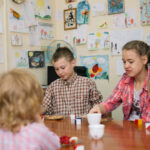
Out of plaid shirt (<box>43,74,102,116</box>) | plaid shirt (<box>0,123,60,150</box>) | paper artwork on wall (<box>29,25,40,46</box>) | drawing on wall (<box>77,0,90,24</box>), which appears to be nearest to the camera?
plaid shirt (<box>0,123,60,150</box>)

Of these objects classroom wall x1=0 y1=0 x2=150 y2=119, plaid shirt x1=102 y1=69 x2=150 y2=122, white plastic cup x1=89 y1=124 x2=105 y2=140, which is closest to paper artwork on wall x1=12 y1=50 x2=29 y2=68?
classroom wall x1=0 y1=0 x2=150 y2=119

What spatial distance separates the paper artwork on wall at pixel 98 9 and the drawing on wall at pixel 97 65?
1.67ft

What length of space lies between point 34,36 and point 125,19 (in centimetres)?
109

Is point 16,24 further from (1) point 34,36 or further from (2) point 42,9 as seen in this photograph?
(2) point 42,9

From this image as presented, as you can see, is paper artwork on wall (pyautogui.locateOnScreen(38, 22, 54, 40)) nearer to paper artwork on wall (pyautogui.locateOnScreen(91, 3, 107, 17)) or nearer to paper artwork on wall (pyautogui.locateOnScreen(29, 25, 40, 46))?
paper artwork on wall (pyautogui.locateOnScreen(29, 25, 40, 46))

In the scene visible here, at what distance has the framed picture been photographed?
3.36 meters

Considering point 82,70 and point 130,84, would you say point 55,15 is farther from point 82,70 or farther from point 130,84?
point 130,84

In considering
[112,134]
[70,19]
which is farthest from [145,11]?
[112,134]

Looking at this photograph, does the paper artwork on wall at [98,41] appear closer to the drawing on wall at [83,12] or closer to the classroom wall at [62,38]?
the classroom wall at [62,38]

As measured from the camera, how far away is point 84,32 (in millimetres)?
3279

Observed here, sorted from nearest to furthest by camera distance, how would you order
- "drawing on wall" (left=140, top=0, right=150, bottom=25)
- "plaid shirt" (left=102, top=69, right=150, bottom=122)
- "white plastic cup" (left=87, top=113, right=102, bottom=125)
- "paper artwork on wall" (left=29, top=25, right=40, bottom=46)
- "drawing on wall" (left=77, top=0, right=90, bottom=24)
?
"white plastic cup" (left=87, top=113, right=102, bottom=125) < "plaid shirt" (left=102, top=69, right=150, bottom=122) < "drawing on wall" (left=140, top=0, right=150, bottom=25) < "paper artwork on wall" (left=29, top=25, right=40, bottom=46) < "drawing on wall" (left=77, top=0, right=90, bottom=24)

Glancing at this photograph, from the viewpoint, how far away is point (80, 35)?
10.9 ft

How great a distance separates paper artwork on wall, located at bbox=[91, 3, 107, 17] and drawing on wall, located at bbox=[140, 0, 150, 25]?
46cm

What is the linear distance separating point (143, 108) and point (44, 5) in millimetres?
2070
